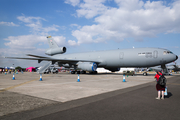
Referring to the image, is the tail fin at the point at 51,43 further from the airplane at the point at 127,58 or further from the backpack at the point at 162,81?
the backpack at the point at 162,81

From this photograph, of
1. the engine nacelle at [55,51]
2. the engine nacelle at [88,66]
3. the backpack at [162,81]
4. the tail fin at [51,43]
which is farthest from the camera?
the tail fin at [51,43]

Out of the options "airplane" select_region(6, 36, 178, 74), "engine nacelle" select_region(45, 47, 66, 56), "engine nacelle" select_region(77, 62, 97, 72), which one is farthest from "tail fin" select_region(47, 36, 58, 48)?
"engine nacelle" select_region(77, 62, 97, 72)

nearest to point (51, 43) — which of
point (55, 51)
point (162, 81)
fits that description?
point (55, 51)

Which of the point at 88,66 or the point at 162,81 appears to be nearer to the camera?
the point at 162,81

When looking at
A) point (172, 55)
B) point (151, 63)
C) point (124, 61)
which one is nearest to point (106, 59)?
point (124, 61)

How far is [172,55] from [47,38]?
30.4 meters

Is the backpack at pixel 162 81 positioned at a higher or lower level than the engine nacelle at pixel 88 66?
lower

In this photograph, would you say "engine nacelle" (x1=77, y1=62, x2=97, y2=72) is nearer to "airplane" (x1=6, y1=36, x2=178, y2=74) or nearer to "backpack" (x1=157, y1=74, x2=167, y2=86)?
"airplane" (x1=6, y1=36, x2=178, y2=74)

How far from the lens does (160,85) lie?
641 centimetres

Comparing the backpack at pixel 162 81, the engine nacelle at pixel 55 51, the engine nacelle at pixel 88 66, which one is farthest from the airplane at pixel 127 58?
the backpack at pixel 162 81

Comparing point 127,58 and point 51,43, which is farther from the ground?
point 51,43

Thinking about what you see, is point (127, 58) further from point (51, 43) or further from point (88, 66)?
point (51, 43)

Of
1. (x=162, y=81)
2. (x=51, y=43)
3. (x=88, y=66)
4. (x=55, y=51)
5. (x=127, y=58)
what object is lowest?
(x=162, y=81)

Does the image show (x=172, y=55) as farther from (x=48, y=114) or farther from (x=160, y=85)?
(x=48, y=114)
